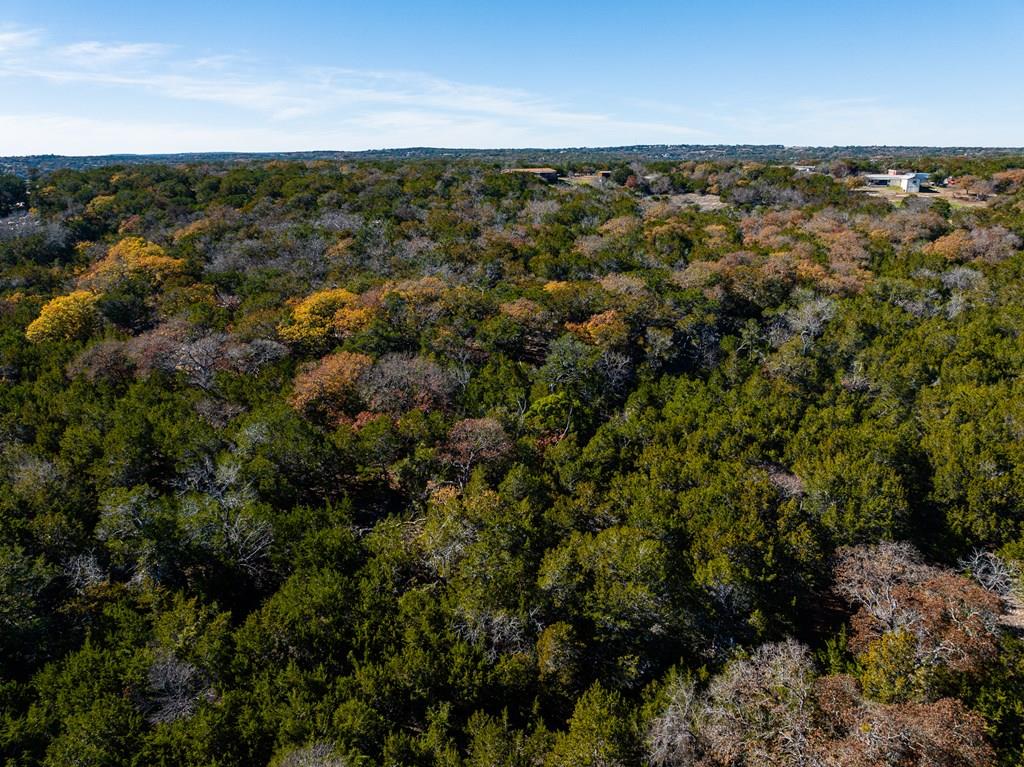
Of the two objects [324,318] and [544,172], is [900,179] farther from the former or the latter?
[324,318]

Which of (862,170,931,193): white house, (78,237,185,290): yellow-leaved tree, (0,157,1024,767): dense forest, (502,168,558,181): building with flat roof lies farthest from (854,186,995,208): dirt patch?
(78,237,185,290): yellow-leaved tree

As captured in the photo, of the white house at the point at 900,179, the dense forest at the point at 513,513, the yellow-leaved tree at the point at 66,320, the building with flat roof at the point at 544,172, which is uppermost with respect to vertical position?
the building with flat roof at the point at 544,172

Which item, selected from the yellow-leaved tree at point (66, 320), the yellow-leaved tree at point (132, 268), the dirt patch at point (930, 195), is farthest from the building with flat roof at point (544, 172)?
the yellow-leaved tree at point (66, 320)

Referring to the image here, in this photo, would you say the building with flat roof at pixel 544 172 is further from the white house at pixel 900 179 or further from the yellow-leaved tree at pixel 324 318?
the yellow-leaved tree at pixel 324 318

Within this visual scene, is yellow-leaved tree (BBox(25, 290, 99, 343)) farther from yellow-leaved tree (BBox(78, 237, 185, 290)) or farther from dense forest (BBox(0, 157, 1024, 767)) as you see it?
yellow-leaved tree (BBox(78, 237, 185, 290))

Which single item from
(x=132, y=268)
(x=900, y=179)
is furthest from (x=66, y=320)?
(x=900, y=179)
